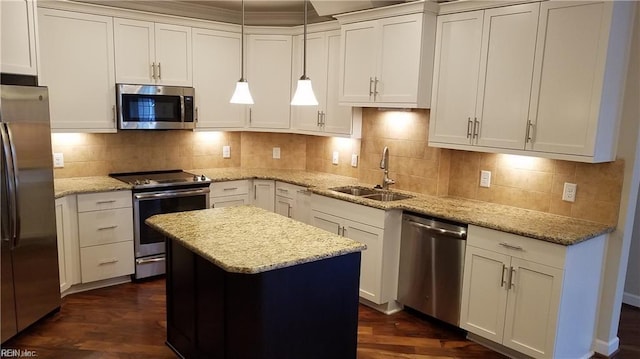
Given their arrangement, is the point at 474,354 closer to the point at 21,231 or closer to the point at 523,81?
the point at 523,81

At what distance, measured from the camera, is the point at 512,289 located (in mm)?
2988

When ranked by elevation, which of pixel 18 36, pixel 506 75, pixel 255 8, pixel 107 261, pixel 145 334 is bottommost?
pixel 145 334

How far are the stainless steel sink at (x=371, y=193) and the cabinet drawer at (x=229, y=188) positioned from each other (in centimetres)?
112

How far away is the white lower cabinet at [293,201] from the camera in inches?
176

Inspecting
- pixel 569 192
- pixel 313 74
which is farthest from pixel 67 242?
pixel 569 192

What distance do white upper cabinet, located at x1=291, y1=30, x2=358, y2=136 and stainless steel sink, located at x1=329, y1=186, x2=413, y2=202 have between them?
0.57 m

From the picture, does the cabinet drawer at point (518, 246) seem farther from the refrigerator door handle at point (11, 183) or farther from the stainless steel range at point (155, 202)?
the refrigerator door handle at point (11, 183)

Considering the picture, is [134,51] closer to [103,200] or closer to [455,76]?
[103,200]

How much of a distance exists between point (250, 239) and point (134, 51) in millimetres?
2689

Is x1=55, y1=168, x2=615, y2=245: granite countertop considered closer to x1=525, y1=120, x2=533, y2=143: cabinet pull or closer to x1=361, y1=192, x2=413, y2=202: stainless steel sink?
x1=361, y1=192, x2=413, y2=202: stainless steel sink

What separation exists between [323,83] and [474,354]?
2814 millimetres

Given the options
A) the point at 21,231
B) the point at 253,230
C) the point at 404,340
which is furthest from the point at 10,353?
the point at 404,340

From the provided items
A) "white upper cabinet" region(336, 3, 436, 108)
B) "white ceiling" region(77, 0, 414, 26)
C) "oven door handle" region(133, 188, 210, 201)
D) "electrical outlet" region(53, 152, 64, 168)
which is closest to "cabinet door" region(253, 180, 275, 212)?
"oven door handle" region(133, 188, 210, 201)

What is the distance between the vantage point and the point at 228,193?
477cm
